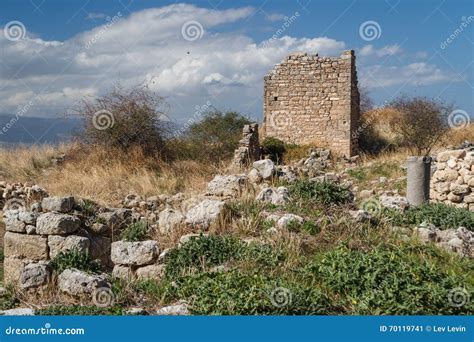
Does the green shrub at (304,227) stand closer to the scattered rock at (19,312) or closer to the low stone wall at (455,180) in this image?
the scattered rock at (19,312)

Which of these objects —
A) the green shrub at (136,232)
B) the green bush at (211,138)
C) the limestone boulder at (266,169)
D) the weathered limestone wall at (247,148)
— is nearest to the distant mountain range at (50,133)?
the green bush at (211,138)

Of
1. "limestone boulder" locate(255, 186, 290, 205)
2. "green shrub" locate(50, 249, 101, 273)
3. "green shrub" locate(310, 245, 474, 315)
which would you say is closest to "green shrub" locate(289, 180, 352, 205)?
"limestone boulder" locate(255, 186, 290, 205)

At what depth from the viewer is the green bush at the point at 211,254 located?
6995 mm

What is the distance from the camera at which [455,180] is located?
12680mm

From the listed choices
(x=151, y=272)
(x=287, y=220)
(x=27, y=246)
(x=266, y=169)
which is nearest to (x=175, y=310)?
(x=151, y=272)

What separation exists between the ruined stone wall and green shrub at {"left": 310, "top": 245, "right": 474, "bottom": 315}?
14.1 m

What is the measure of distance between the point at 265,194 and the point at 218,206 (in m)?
1.22

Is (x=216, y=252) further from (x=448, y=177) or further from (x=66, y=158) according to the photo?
(x=66, y=158)

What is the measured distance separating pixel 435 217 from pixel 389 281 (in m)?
3.51

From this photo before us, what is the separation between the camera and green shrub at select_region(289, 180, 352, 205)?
9.07m

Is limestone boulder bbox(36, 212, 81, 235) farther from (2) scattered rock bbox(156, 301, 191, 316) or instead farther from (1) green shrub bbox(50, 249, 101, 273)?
(2) scattered rock bbox(156, 301, 191, 316)

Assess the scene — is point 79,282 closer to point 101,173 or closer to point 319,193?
A: point 319,193

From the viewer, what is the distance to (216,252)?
7.24m

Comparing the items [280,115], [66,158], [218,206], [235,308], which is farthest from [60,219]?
[280,115]
